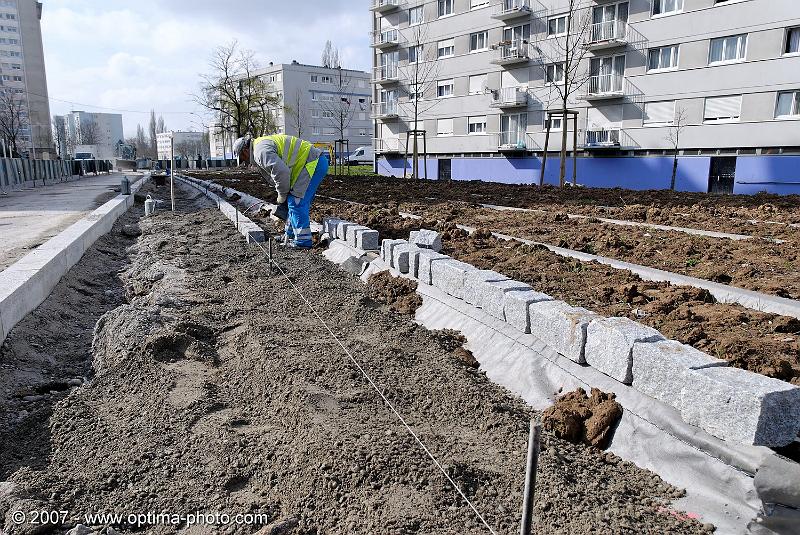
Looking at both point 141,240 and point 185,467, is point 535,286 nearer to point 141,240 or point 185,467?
point 185,467

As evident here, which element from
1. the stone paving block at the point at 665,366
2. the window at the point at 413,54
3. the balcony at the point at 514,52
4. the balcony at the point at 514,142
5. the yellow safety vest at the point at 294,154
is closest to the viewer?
the stone paving block at the point at 665,366

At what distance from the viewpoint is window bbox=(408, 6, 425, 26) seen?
1451 inches

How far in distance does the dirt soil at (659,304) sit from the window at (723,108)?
20.6 metres

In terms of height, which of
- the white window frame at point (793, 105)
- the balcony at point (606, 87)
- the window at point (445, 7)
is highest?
the window at point (445, 7)

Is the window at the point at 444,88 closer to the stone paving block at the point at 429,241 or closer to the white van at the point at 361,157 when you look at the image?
the white van at the point at 361,157

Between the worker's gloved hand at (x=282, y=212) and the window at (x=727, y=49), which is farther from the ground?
the window at (x=727, y=49)

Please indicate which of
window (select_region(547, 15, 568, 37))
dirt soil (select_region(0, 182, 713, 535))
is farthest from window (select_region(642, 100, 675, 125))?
dirt soil (select_region(0, 182, 713, 535))

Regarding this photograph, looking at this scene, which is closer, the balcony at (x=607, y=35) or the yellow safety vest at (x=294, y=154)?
the yellow safety vest at (x=294, y=154)

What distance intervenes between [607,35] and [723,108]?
6.73 meters

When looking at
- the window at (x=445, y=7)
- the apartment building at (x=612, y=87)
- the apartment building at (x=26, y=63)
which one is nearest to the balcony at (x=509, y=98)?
the apartment building at (x=612, y=87)

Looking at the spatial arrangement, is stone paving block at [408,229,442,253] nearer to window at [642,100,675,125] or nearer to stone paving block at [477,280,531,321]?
stone paving block at [477,280,531,321]

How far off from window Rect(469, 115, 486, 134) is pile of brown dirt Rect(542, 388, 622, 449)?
31753mm

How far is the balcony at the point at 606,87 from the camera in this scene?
87.0 ft

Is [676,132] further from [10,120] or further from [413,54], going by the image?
[10,120]
